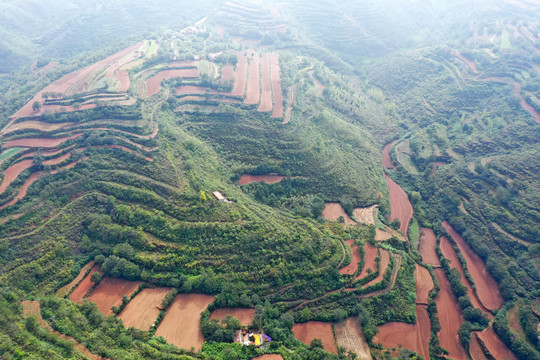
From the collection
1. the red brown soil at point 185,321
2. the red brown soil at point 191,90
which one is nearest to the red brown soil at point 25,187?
the red brown soil at point 185,321

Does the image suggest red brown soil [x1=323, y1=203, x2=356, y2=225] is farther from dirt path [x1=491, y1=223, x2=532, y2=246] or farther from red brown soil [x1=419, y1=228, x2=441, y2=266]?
dirt path [x1=491, y1=223, x2=532, y2=246]

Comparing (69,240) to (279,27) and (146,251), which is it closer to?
(146,251)

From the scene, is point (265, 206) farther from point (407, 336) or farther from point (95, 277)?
point (407, 336)

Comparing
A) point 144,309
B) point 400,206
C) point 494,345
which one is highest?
point 400,206

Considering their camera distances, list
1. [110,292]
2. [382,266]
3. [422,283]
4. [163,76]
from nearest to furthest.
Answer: [110,292] < [382,266] < [422,283] < [163,76]

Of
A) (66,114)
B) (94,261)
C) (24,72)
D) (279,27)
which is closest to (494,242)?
(94,261)

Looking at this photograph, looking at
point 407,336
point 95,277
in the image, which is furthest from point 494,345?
point 95,277
